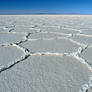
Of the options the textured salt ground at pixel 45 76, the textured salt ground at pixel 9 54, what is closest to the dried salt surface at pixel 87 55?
the textured salt ground at pixel 45 76

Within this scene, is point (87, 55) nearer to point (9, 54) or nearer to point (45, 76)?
point (45, 76)

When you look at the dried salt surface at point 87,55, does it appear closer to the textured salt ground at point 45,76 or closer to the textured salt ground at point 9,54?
the textured salt ground at point 45,76

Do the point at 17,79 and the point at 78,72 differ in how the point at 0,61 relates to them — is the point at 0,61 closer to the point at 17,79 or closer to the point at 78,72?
the point at 17,79

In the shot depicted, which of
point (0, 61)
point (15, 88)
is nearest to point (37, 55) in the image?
point (0, 61)

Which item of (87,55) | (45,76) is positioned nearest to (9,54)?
(45,76)

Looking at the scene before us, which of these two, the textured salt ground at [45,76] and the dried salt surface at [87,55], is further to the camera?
the dried salt surface at [87,55]

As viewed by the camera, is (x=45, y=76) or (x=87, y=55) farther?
(x=87, y=55)
